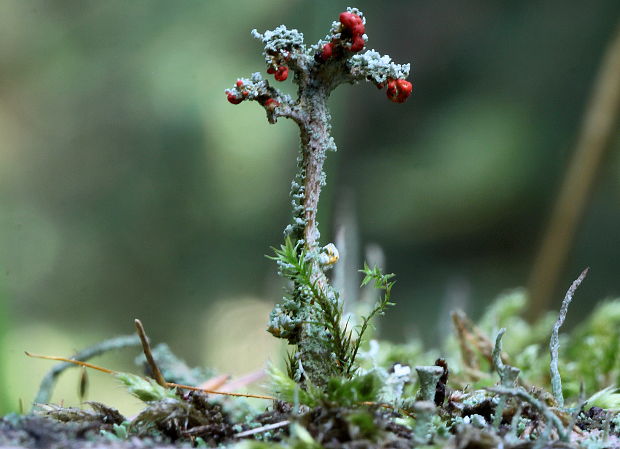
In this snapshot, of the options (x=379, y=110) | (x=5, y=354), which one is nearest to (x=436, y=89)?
(x=379, y=110)

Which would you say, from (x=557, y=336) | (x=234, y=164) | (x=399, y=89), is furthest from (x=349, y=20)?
(x=234, y=164)

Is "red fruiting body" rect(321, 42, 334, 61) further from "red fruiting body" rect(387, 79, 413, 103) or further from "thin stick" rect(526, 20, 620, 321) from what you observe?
"thin stick" rect(526, 20, 620, 321)

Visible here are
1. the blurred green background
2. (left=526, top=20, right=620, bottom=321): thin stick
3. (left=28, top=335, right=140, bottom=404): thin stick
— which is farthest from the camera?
the blurred green background

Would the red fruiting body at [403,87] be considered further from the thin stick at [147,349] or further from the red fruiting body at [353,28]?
the thin stick at [147,349]

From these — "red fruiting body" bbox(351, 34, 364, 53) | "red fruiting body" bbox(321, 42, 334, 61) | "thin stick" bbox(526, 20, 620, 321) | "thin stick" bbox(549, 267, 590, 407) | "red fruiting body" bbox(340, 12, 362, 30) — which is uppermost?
"thin stick" bbox(526, 20, 620, 321)

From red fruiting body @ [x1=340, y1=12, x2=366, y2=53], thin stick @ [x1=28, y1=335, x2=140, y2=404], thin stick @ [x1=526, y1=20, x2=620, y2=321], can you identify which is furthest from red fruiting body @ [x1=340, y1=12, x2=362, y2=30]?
thin stick @ [x1=526, y1=20, x2=620, y2=321]

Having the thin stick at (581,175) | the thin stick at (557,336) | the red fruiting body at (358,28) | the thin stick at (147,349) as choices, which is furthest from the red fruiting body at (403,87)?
the thin stick at (581,175)

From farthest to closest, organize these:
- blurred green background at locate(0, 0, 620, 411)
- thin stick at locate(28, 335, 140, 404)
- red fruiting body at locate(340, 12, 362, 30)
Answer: blurred green background at locate(0, 0, 620, 411)
thin stick at locate(28, 335, 140, 404)
red fruiting body at locate(340, 12, 362, 30)

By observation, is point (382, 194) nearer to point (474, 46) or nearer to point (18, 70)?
point (474, 46)
